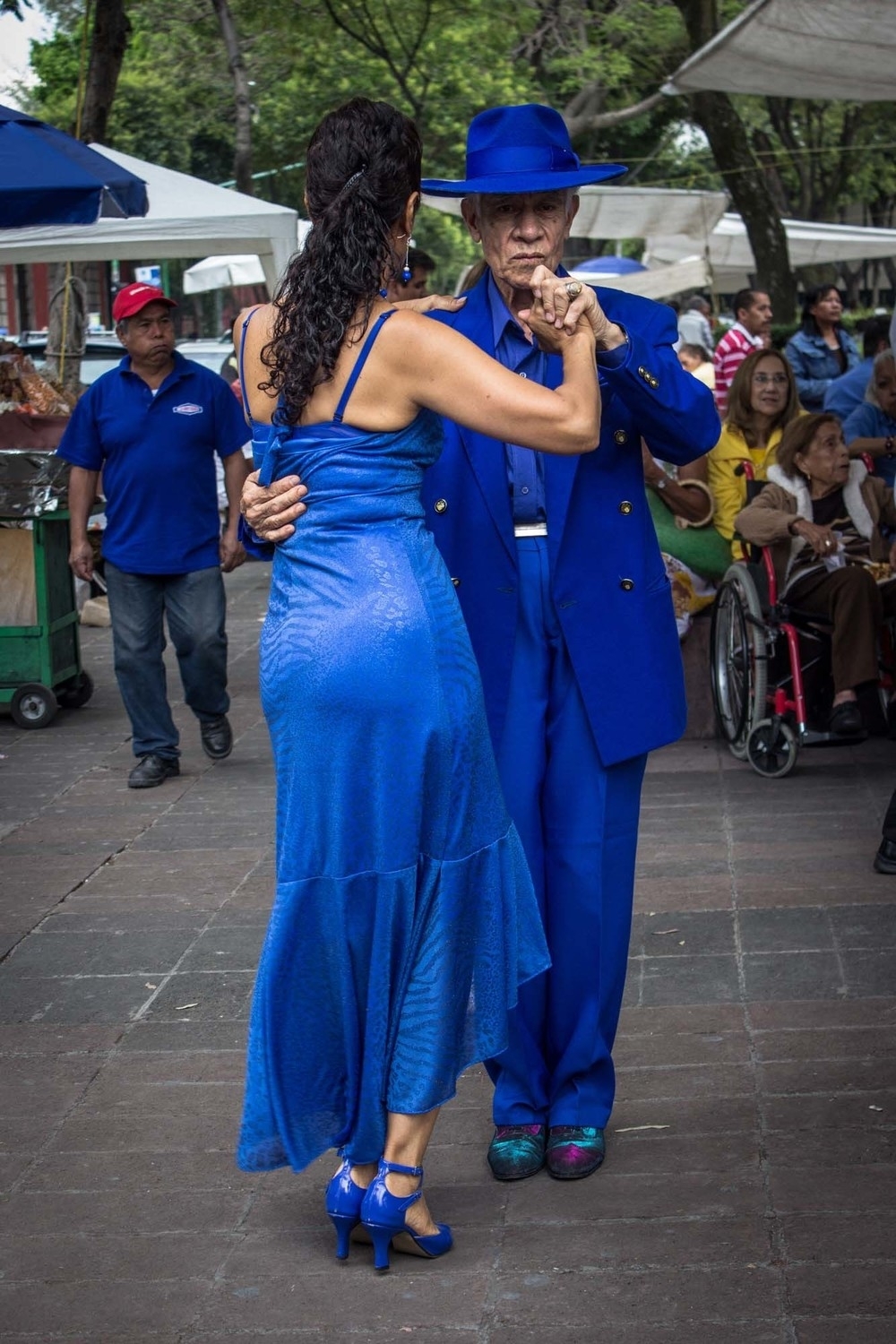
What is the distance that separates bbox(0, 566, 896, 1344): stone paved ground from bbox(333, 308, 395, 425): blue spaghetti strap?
1593mm

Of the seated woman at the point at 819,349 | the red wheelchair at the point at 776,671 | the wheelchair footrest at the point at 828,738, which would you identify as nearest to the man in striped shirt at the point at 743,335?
the seated woman at the point at 819,349

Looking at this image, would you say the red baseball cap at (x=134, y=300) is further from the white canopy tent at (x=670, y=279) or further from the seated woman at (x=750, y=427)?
the white canopy tent at (x=670, y=279)

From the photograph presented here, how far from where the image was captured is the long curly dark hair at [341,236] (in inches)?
128

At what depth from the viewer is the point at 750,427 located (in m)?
8.26

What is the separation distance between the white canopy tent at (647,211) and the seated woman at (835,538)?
1607 centimetres

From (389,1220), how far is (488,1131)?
0.78 metres

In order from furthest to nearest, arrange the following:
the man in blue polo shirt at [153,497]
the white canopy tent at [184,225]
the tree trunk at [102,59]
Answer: the tree trunk at [102,59] < the white canopy tent at [184,225] < the man in blue polo shirt at [153,497]

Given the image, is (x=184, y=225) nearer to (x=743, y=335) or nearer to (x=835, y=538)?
(x=743, y=335)

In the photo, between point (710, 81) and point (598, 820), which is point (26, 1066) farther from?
point (710, 81)

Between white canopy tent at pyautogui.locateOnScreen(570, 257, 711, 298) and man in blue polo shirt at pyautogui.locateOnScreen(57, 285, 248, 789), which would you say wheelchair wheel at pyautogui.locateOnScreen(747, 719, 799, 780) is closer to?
man in blue polo shirt at pyautogui.locateOnScreen(57, 285, 248, 789)

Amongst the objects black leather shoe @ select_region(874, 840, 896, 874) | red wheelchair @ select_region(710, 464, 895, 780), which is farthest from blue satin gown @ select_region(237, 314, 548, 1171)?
red wheelchair @ select_region(710, 464, 895, 780)

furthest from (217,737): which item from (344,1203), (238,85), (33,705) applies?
(238,85)

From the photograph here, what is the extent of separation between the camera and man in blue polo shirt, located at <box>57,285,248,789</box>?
800 centimetres

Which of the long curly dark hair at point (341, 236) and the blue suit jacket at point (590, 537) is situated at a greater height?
the long curly dark hair at point (341, 236)
